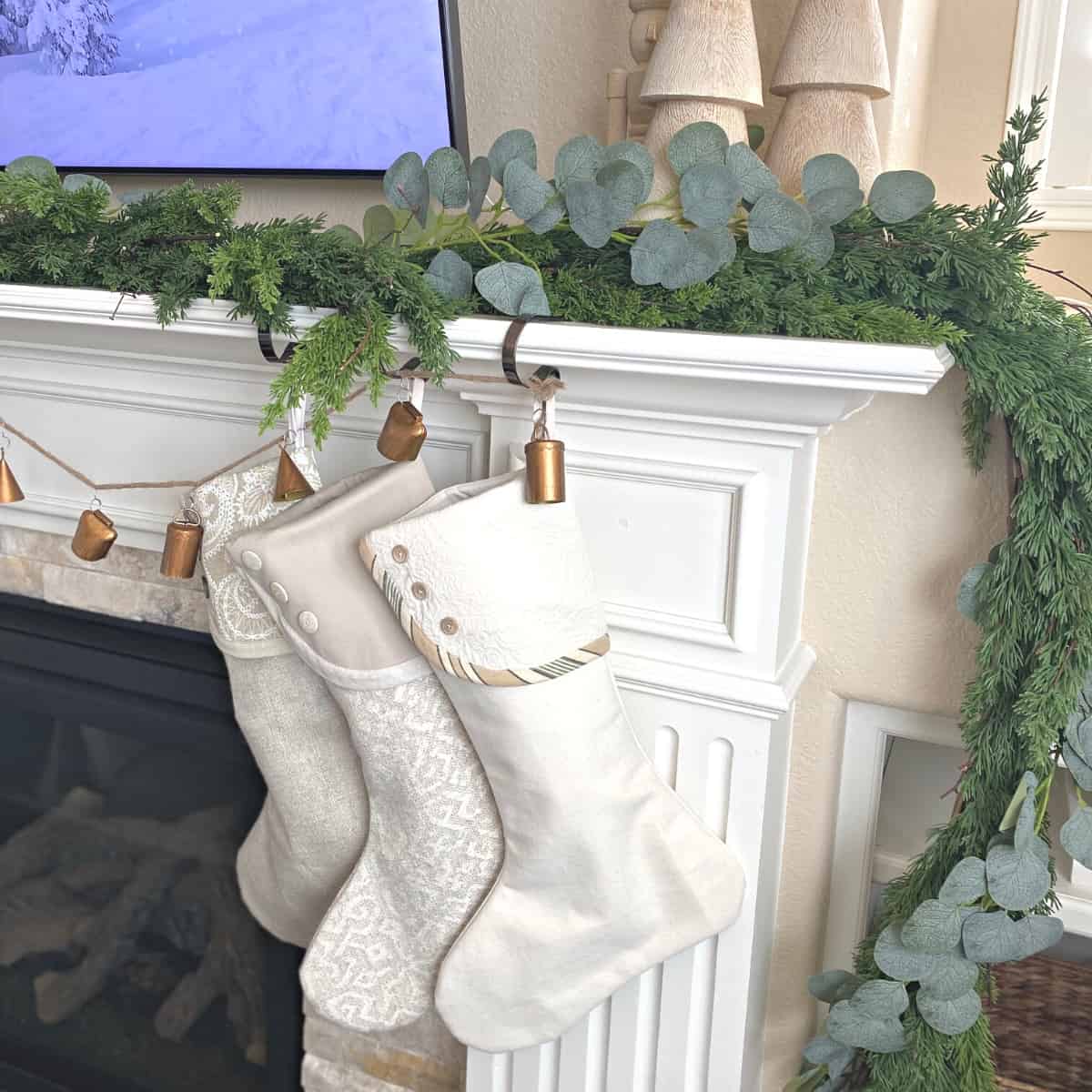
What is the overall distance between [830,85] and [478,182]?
29cm

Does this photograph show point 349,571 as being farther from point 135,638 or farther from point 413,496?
point 135,638

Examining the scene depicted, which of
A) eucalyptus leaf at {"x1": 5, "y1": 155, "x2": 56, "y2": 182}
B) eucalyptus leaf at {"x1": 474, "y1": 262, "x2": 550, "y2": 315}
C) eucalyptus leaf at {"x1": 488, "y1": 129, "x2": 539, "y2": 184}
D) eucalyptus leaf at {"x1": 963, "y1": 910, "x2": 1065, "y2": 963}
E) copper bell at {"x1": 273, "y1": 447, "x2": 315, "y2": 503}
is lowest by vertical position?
eucalyptus leaf at {"x1": 963, "y1": 910, "x2": 1065, "y2": 963}

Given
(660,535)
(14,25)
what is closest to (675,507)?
(660,535)

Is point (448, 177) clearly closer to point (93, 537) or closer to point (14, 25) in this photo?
point (93, 537)

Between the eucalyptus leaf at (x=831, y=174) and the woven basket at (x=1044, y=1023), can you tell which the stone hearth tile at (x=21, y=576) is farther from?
the woven basket at (x=1044, y=1023)

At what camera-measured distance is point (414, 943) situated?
103 cm

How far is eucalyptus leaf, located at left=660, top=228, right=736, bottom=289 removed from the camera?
78 cm

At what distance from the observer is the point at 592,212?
81cm

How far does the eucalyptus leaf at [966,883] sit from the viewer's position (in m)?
0.84

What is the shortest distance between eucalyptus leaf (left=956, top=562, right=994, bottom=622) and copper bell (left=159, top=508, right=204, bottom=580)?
Result: 2.17 feet

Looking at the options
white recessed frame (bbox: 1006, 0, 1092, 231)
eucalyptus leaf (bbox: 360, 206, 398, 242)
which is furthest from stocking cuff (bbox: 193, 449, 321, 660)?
white recessed frame (bbox: 1006, 0, 1092, 231)

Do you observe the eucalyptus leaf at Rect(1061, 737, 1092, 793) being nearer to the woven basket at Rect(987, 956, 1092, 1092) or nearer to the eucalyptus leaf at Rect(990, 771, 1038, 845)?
the eucalyptus leaf at Rect(990, 771, 1038, 845)

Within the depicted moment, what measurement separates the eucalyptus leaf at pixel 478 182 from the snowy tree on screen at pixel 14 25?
0.72m

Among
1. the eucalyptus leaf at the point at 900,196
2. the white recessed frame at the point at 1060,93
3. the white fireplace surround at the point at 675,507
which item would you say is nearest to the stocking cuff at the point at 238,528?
the white fireplace surround at the point at 675,507
